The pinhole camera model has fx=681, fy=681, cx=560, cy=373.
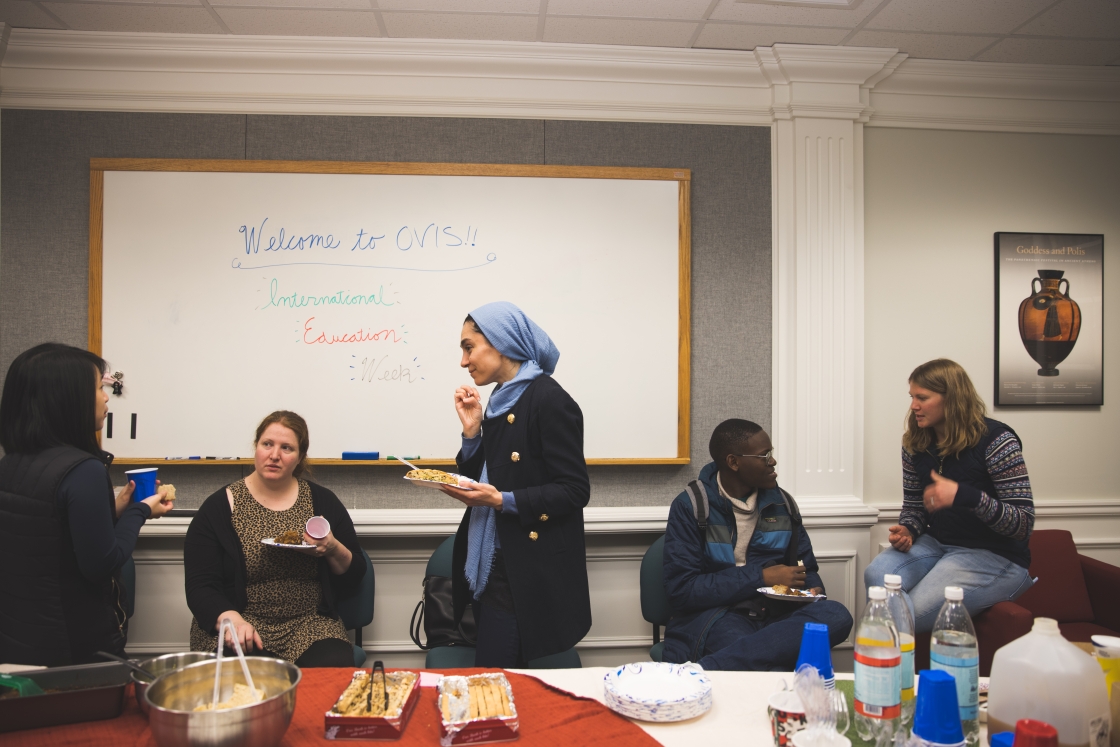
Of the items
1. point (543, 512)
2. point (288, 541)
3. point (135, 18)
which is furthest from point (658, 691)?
point (135, 18)

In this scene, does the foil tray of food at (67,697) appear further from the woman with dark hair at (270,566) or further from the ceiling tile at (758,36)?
the ceiling tile at (758,36)

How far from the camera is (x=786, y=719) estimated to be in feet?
4.14

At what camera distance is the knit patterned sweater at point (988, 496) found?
2.51 metres

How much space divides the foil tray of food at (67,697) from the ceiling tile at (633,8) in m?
2.65

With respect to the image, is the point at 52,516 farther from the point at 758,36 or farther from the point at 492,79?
the point at 758,36

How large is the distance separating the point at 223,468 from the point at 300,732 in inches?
80.7

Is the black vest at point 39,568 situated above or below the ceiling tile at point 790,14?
below

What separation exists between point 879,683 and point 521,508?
40.9 inches

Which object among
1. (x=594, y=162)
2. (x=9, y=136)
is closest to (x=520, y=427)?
(x=594, y=162)

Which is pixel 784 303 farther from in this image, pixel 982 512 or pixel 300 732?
pixel 300 732

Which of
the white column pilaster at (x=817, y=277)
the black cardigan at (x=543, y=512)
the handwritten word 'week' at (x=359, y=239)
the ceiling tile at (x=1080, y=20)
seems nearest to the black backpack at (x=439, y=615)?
the black cardigan at (x=543, y=512)

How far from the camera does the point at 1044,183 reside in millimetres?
3422

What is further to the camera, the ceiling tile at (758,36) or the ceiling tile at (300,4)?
the ceiling tile at (758,36)

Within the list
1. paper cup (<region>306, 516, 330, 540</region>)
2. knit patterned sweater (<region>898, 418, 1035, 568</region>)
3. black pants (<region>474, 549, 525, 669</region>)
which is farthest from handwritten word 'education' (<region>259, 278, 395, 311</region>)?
knit patterned sweater (<region>898, 418, 1035, 568</region>)
